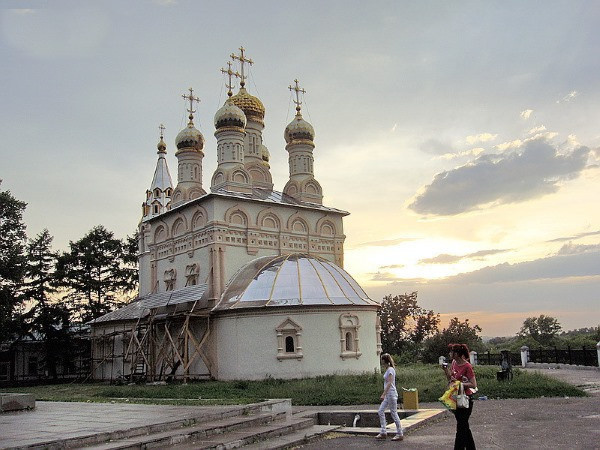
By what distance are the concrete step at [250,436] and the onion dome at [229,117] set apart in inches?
781

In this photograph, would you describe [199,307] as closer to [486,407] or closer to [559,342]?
[486,407]

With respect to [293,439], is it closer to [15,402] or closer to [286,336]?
[15,402]

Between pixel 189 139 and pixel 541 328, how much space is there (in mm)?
37115

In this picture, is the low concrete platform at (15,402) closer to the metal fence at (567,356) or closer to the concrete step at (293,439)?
the concrete step at (293,439)

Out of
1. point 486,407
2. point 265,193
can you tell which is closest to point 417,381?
point 486,407

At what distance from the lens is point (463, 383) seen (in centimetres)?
766

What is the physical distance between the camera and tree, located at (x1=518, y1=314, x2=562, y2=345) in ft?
171

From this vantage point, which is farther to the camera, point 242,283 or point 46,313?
point 46,313

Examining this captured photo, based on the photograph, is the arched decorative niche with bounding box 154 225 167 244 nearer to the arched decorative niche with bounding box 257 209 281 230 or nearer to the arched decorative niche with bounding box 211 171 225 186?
the arched decorative niche with bounding box 211 171 225 186

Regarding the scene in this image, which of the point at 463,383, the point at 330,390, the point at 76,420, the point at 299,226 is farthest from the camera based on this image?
the point at 299,226

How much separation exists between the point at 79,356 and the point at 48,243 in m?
7.14

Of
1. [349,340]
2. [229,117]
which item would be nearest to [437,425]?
[349,340]

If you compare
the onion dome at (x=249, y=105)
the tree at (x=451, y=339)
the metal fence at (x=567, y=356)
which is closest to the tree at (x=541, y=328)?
the tree at (x=451, y=339)

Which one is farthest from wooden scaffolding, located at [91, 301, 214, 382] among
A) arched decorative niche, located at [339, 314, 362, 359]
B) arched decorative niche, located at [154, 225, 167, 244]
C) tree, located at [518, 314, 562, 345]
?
tree, located at [518, 314, 562, 345]
